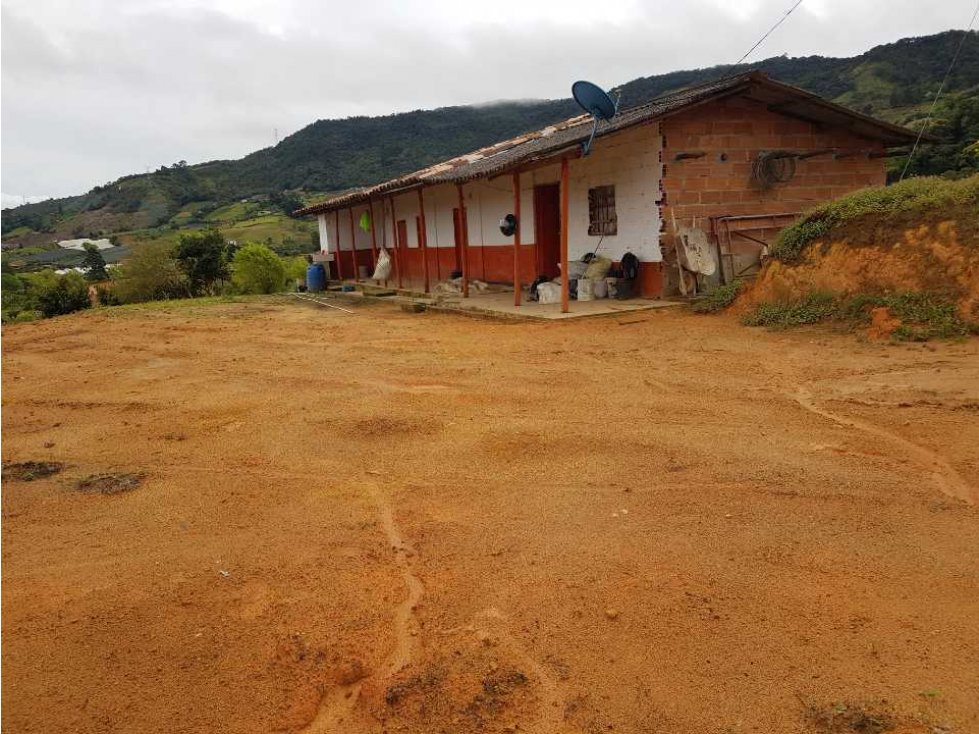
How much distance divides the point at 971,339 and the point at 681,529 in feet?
19.1

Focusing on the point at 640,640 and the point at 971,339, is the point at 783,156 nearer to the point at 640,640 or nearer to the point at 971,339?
the point at 971,339

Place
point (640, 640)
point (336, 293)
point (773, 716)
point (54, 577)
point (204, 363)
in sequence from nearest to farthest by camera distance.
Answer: point (773, 716)
point (640, 640)
point (54, 577)
point (204, 363)
point (336, 293)

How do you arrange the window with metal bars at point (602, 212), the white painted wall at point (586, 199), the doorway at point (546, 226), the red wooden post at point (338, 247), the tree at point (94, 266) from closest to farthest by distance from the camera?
the white painted wall at point (586, 199), the window with metal bars at point (602, 212), the doorway at point (546, 226), the red wooden post at point (338, 247), the tree at point (94, 266)

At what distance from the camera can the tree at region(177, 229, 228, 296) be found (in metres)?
24.6

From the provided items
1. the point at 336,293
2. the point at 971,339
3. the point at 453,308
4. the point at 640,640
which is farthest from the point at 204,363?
the point at 336,293

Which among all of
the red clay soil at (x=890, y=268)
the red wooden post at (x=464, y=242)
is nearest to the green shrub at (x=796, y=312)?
the red clay soil at (x=890, y=268)

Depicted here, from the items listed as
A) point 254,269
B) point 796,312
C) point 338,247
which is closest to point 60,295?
point 254,269

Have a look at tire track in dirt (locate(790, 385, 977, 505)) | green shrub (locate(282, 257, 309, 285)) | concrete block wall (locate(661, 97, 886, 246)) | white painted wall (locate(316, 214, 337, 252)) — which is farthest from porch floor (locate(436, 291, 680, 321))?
green shrub (locate(282, 257, 309, 285))

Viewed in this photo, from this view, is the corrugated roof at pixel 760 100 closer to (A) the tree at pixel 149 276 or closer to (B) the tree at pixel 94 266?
(A) the tree at pixel 149 276

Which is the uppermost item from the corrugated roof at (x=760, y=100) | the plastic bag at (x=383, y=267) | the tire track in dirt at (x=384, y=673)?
the corrugated roof at (x=760, y=100)

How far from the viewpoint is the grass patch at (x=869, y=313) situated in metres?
7.82

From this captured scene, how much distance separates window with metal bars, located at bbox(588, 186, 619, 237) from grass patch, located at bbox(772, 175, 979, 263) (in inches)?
155

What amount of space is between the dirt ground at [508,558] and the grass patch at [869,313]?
971mm

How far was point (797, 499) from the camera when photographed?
3.83m
